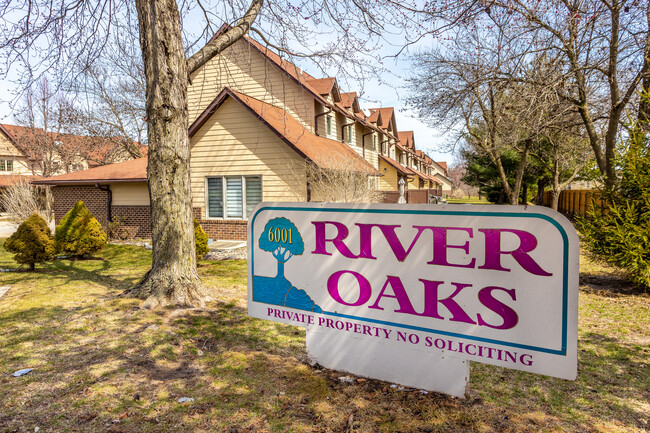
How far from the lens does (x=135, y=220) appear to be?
57.5 feet

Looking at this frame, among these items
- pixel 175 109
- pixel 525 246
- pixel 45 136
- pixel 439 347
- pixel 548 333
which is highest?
pixel 45 136

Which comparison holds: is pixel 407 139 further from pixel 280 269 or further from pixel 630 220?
pixel 280 269

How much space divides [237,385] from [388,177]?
2538 centimetres

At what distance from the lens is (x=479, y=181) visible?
1321 inches

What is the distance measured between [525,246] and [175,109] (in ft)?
18.1

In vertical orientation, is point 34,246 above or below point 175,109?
below

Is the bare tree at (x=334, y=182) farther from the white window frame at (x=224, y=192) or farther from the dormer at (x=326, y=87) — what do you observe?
the dormer at (x=326, y=87)

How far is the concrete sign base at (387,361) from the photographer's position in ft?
10.5

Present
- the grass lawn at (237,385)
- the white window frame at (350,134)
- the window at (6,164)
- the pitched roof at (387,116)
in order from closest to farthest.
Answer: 1. the grass lawn at (237,385)
2. the white window frame at (350,134)
3. the pitched roof at (387,116)
4. the window at (6,164)

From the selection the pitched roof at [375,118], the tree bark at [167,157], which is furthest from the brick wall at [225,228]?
the pitched roof at [375,118]

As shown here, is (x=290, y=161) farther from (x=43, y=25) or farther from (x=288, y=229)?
(x=288, y=229)

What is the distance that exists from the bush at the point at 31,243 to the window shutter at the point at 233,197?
21.0 ft

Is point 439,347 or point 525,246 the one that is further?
point 439,347

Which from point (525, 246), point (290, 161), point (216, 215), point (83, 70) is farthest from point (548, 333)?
point (216, 215)
